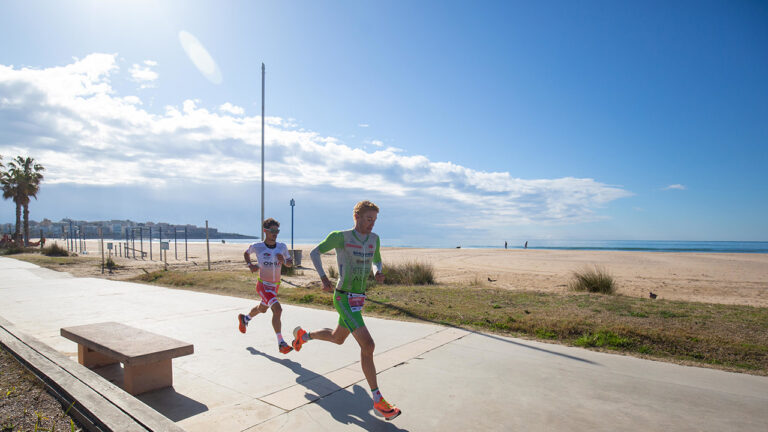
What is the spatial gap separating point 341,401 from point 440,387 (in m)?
0.96

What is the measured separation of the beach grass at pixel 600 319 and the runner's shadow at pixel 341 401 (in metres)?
3.07

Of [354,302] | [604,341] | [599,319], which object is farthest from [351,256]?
[599,319]

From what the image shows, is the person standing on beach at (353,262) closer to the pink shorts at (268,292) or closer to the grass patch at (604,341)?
the pink shorts at (268,292)

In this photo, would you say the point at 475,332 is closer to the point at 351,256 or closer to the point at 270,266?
the point at 270,266

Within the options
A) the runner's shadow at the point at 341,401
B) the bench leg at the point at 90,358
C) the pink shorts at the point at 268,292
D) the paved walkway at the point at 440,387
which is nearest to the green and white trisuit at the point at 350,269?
the runner's shadow at the point at 341,401

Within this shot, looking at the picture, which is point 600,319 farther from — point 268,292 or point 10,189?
point 10,189

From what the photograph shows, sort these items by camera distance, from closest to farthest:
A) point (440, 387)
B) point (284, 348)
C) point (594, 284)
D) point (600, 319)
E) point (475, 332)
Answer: point (440, 387), point (284, 348), point (475, 332), point (600, 319), point (594, 284)

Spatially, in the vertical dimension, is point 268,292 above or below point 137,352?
above

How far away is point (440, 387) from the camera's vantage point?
4004 millimetres

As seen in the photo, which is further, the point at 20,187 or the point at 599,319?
the point at 20,187

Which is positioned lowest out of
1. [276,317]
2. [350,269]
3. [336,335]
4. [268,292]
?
[276,317]

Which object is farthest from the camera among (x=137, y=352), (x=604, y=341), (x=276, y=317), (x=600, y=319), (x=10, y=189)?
(x=10, y=189)

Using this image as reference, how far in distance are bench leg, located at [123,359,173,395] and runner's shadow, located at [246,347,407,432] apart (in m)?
1.22

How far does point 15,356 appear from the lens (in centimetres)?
432
